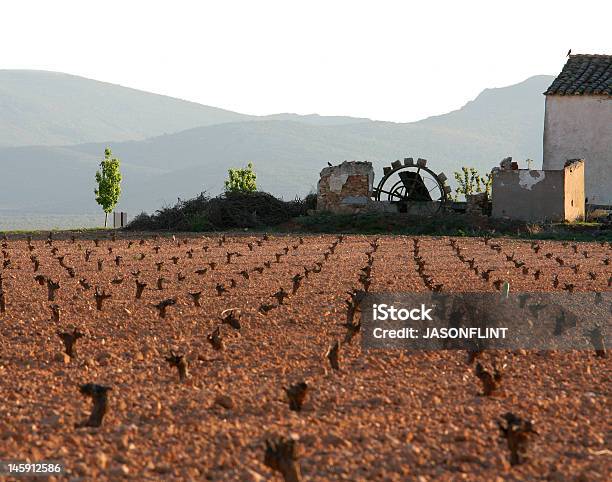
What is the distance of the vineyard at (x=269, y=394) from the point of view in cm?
649

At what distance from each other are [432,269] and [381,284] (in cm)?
308

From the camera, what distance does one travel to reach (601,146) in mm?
39688

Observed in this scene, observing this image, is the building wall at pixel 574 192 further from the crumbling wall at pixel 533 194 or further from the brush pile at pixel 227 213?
the brush pile at pixel 227 213

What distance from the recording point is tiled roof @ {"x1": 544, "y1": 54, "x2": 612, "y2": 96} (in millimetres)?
39406

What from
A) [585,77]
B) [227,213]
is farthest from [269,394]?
[585,77]

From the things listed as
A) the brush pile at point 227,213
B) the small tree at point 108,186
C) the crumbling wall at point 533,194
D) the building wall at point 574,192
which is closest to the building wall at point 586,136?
the building wall at point 574,192

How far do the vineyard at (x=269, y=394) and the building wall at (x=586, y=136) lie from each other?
24691 mm

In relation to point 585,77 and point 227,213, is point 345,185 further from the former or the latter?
point 585,77

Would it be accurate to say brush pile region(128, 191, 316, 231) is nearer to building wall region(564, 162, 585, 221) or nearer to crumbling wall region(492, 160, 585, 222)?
crumbling wall region(492, 160, 585, 222)

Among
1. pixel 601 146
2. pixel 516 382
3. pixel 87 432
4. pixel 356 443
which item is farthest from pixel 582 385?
pixel 601 146

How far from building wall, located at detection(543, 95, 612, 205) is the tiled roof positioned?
242mm

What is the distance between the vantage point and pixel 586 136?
39719 mm

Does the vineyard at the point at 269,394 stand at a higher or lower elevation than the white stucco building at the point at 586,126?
lower

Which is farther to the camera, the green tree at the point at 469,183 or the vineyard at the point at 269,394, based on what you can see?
the green tree at the point at 469,183
